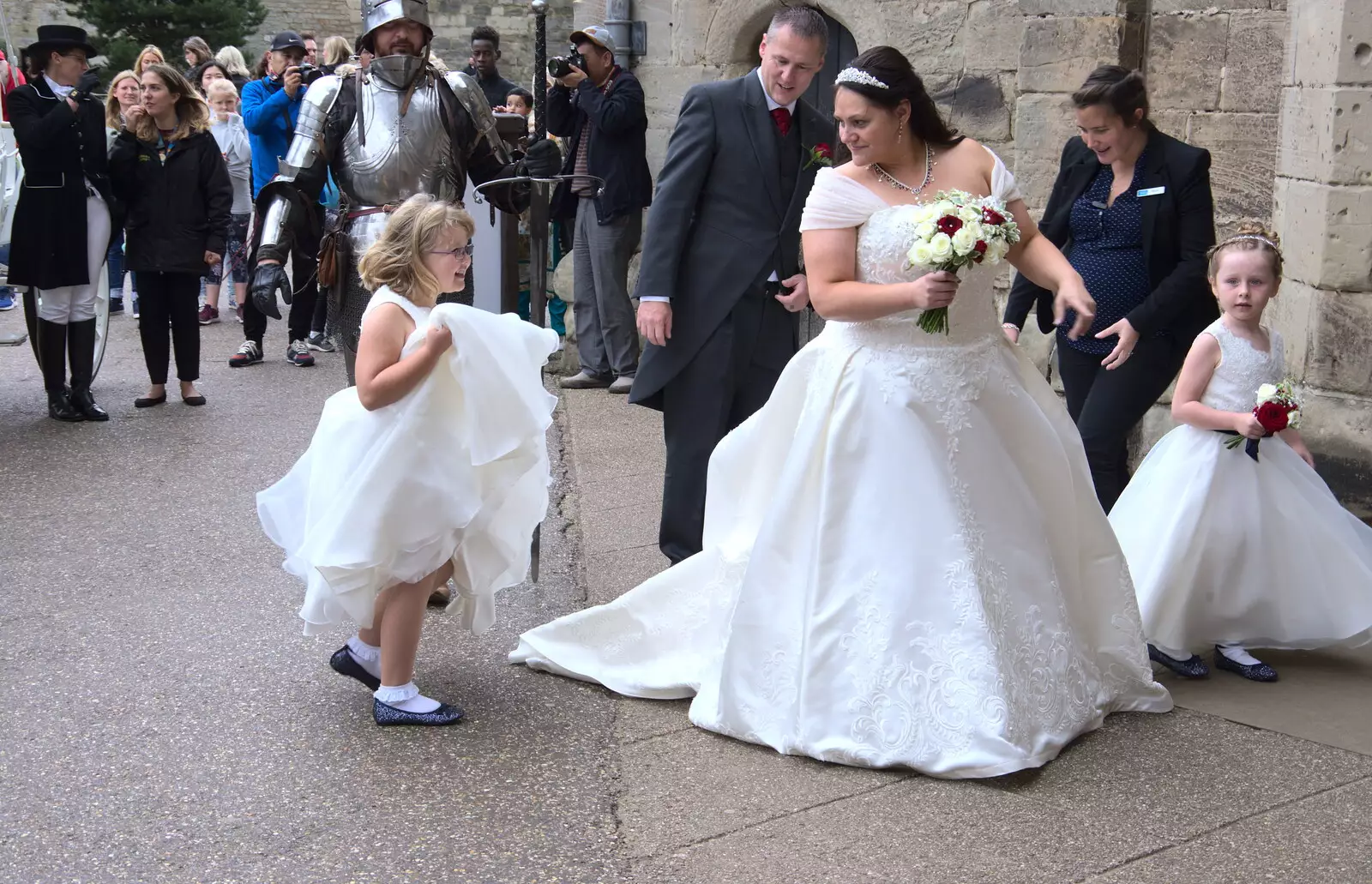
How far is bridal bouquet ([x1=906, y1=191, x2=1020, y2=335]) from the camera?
146 inches

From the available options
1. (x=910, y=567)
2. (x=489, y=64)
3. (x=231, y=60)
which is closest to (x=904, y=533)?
(x=910, y=567)

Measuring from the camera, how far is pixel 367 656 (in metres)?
4.13

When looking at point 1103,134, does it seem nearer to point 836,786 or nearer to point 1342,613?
point 1342,613

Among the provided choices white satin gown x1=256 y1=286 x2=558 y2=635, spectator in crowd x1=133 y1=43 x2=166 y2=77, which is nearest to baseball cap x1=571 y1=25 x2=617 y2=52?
spectator in crowd x1=133 y1=43 x2=166 y2=77

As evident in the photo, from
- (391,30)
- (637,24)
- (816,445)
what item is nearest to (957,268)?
(816,445)

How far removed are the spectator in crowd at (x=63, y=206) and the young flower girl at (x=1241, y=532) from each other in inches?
245

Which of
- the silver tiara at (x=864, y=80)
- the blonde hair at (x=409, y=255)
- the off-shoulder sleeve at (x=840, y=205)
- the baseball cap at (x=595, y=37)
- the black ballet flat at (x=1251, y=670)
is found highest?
the baseball cap at (x=595, y=37)

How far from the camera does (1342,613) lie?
4.43 metres

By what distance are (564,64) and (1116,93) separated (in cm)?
450

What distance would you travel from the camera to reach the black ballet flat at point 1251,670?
14.6 ft

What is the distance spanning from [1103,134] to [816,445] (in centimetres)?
184

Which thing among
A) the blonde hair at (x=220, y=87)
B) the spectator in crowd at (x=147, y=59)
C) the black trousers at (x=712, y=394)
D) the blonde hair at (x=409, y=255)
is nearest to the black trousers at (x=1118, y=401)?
the black trousers at (x=712, y=394)

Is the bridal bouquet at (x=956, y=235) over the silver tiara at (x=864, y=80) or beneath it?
A: beneath

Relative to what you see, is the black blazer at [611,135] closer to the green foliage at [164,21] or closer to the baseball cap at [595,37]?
the baseball cap at [595,37]
